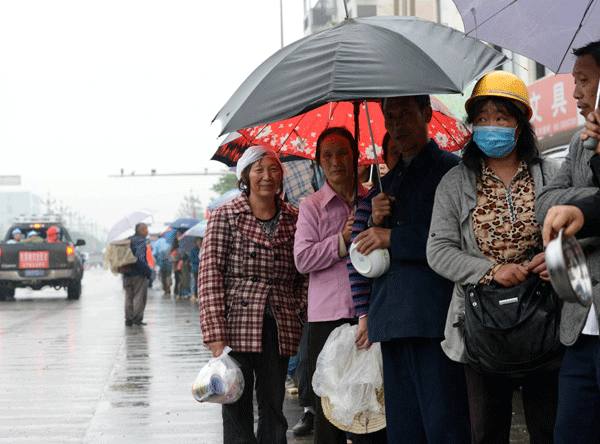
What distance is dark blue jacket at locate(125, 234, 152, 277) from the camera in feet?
51.0

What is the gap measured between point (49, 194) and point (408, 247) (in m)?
137

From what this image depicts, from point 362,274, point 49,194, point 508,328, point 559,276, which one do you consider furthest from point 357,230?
point 49,194

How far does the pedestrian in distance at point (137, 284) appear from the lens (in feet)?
50.7

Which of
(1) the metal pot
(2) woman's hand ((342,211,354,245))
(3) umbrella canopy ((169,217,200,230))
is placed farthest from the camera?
(3) umbrella canopy ((169,217,200,230))

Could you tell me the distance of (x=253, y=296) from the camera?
4.78m

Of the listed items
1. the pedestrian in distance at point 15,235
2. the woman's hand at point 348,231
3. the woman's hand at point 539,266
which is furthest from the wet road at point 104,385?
the pedestrian in distance at point 15,235

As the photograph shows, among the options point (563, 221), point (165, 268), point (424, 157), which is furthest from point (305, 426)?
point (165, 268)

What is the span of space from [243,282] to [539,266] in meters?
2.02

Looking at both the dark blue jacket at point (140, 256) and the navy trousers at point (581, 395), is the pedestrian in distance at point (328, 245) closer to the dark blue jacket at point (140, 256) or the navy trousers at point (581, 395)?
the navy trousers at point (581, 395)

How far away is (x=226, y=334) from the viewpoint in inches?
185

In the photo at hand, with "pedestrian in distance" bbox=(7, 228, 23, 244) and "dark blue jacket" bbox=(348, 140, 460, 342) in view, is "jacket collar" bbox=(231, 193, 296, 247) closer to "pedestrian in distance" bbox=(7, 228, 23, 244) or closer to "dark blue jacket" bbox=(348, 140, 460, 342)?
"dark blue jacket" bbox=(348, 140, 460, 342)

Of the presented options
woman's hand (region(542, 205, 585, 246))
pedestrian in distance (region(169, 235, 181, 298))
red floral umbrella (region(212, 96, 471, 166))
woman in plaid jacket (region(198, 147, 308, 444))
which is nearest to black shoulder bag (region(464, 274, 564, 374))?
woman's hand (region(542, 205, 585, 246))

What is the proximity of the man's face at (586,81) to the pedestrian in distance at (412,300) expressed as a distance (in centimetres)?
99

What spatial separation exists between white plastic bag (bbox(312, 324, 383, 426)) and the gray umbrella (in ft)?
4.42
